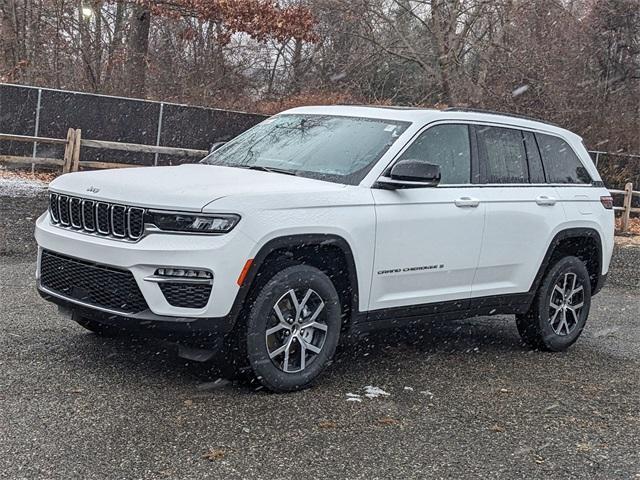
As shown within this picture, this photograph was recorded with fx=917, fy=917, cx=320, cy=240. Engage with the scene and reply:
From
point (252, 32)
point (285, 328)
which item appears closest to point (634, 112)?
point (252, 32)

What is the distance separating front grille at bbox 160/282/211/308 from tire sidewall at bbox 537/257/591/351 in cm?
326

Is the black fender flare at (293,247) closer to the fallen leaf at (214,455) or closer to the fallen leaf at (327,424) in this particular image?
the fallen leaf at (327,424)

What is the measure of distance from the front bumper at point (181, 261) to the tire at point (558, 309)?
307 cm

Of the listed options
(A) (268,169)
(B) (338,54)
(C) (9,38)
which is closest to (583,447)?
(A) (268,169)

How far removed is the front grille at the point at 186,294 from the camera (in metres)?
5.08

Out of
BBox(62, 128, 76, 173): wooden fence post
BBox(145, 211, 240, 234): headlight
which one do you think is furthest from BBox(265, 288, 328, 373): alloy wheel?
BBox(62, 128, 76, 173): wooden fence post

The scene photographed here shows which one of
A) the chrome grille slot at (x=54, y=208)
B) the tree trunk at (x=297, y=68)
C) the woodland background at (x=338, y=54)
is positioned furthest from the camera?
the tree trunk at (x=297, y=68)

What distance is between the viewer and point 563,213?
7.35 meters

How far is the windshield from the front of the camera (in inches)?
239

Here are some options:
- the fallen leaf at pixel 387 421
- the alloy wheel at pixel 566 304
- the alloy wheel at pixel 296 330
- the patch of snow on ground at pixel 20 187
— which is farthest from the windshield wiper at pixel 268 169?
the patch of snow on ground at pixel 20 187

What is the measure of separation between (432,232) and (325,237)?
96cm

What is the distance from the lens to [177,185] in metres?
5.38

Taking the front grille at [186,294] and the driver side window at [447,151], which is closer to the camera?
the front grille at [186,294]

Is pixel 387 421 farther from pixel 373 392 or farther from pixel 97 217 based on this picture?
pixel 97 217
